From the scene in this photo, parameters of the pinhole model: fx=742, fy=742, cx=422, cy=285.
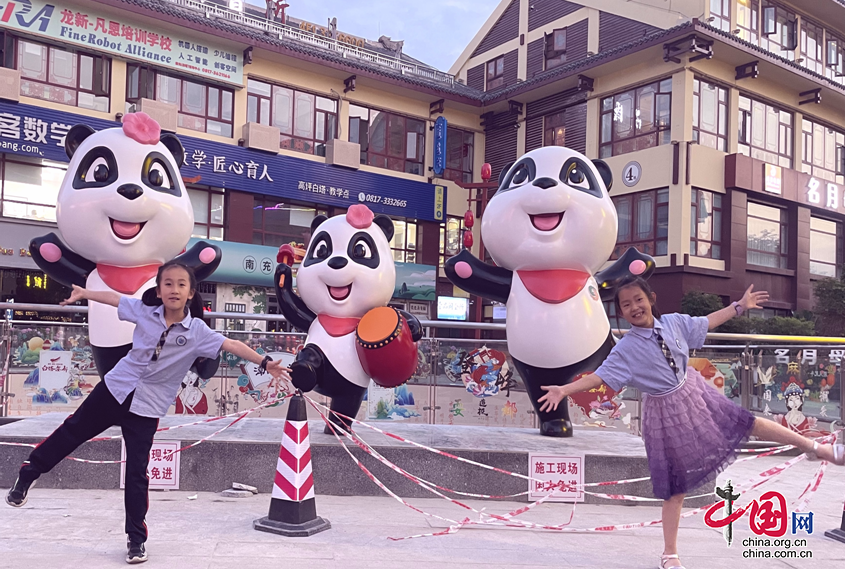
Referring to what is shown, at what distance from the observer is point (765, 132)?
22172mm

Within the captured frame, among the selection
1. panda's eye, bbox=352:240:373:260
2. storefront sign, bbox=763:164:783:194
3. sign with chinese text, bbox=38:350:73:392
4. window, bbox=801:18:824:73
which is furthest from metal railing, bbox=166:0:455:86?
panda's eye, bbox=352:240:373:260

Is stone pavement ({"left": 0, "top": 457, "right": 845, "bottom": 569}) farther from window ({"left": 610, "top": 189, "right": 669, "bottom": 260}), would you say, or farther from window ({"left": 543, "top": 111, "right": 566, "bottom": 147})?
window ({"left": 543, "top": 111, "right": 566, "bottom": 147})

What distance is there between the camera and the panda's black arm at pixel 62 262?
6.03 meters

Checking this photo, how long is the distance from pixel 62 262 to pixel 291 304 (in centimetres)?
187

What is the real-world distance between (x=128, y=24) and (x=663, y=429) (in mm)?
19582

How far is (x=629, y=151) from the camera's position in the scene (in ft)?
71.2

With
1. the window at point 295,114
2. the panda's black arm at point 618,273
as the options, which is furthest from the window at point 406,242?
the panda's black arm at point 618,273

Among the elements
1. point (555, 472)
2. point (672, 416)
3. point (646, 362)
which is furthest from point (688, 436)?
point (555, 472)

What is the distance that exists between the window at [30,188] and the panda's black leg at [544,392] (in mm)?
16423

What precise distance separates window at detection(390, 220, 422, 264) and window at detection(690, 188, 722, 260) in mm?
9230

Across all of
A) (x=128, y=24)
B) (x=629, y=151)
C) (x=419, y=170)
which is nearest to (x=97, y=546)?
(x=128, y=24)

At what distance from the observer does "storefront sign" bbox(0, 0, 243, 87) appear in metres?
18.3

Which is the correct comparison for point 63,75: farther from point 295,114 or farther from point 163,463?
point 163,463

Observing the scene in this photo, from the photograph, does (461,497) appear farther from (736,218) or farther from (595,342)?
(736,218)
